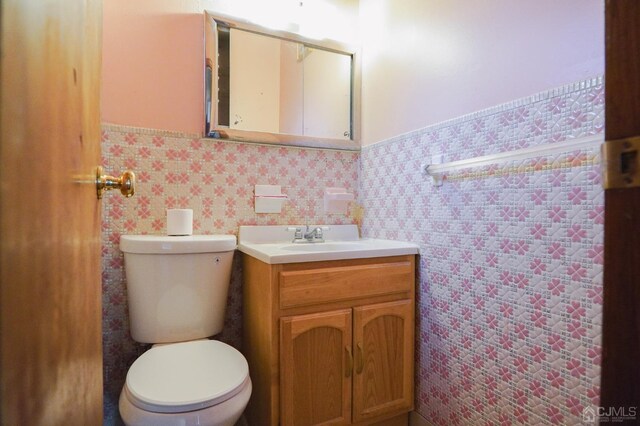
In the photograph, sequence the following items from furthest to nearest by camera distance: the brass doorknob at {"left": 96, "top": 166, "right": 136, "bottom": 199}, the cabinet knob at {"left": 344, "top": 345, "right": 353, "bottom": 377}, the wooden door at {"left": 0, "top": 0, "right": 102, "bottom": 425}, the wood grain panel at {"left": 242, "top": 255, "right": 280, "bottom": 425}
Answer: the cabinet knob at {"left": 344, "top": 345, "right": 353, "bottom": 377} < the wood grain panel at {"left": 242, "top": 255, "right": 280, "bottom": 425} < the brass doorknob at {"left": 96, "top": 166, "right": 136, "bottom": 199} < the wooden door at {"left": 0, "top": 0, "right": 102, "bottom": 425}

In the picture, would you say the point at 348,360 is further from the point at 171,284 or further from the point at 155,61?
the point at 155,61

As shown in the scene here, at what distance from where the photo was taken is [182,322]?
1310 millimetres

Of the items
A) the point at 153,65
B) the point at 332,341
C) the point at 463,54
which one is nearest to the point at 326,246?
the point at 332,341

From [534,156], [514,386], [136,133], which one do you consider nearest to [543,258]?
[534,156]

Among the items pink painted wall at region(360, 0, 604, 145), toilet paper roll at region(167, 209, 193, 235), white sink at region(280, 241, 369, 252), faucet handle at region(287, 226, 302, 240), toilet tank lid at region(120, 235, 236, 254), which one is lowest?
white sink at region(280, 241, 369, 252)

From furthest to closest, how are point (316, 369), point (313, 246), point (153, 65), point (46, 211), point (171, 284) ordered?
point (313, 246) < point (153, 65) < point (171, 284) < point (316, 369) < point (46, 211)

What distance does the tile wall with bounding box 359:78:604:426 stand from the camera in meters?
0.86

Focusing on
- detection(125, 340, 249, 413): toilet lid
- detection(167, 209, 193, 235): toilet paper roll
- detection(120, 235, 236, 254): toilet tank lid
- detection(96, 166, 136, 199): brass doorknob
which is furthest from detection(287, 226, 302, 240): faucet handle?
detection(96, 166, 136, 199): brass doorknob

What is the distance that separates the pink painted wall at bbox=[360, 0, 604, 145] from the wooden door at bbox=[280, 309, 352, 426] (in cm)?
95

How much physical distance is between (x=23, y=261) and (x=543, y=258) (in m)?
1.15

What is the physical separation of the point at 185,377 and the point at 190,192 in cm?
81

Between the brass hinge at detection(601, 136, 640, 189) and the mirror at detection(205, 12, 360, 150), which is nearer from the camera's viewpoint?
the brass hinge at detection(601, 136, 640, 189)

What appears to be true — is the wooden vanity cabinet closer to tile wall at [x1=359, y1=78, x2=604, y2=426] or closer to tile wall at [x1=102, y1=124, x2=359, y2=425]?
tile wall at [x1=359, y1=78, x2=604, y2=426]

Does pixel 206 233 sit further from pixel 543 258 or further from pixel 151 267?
pixel 543 258
